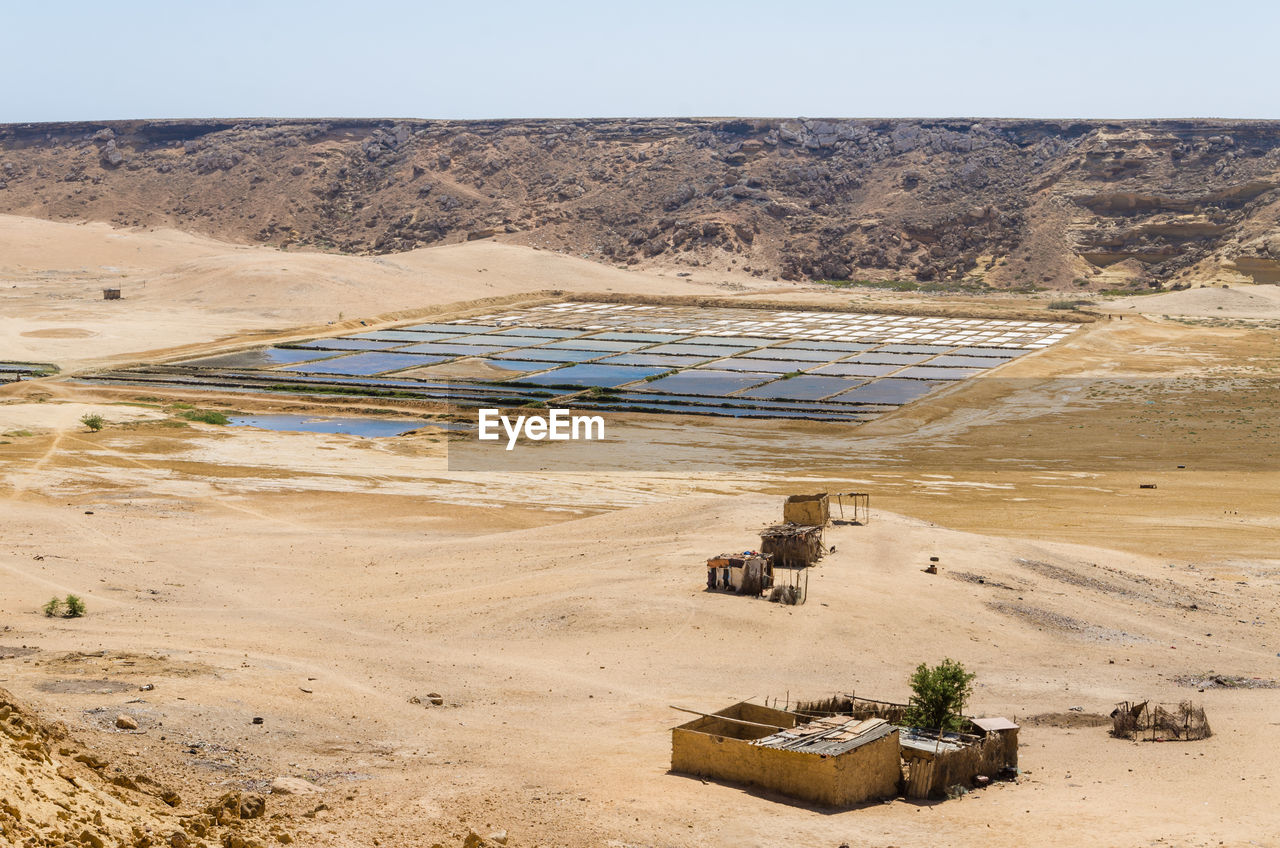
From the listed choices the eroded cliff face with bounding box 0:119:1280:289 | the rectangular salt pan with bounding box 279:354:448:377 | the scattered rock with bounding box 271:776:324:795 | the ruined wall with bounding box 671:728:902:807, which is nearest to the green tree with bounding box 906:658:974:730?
the ruined wall with bounding box 671:728:902:807

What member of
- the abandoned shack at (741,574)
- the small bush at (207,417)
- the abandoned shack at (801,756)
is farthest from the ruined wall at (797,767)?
the small bush at (207,417)

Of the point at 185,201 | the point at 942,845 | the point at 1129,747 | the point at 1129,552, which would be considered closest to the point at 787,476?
the point at 1129,552

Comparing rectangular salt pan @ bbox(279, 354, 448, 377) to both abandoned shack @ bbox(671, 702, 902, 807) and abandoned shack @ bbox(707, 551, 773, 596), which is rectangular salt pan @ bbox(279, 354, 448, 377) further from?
abandoned shack @ bbox(671, 702, 902, 807)

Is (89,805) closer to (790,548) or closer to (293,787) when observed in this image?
(293,787)

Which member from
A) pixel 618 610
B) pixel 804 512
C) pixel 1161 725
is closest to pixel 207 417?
pixel 804 512

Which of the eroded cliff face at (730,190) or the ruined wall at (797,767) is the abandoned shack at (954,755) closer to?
the ruined wall at (797,767)

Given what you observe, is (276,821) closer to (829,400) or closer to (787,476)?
(787,476)
